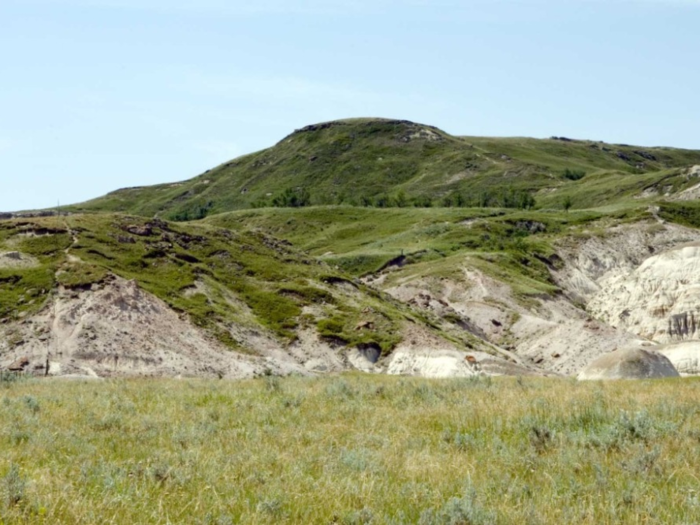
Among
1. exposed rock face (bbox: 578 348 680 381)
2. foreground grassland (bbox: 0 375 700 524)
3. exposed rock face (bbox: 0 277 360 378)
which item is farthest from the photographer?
exposed rock face (bbox: 0 277 360 378)

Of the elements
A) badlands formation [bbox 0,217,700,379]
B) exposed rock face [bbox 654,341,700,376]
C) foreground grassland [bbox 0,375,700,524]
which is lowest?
exposed rock face [bbox 654,341,700,376]

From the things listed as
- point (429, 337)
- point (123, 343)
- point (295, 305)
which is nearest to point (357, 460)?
point (123, 343)

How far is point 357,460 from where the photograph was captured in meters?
10.7

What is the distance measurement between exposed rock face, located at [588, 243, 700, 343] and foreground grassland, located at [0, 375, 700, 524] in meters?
91.9

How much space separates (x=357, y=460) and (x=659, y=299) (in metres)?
106

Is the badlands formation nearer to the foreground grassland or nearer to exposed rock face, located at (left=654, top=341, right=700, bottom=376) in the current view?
exposed rock face, located at (left=654, top=341, right=700, bottom=376)

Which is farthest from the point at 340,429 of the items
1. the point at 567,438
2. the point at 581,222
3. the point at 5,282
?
the point at 581,222

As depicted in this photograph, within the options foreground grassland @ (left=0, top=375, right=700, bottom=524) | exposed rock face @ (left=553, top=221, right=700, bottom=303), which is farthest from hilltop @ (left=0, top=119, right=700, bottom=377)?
foreground grassland @ (left=0, top=375, right=700, bottom=524)

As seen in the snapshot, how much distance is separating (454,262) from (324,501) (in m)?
115

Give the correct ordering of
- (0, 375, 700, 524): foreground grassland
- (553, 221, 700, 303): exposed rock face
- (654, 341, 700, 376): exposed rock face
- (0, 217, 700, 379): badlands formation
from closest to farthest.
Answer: (0, 375, 700, 524): foreground grassland → (0, 217, 700, 379): badlands formation → (654, 341, 700, 376): exposed rock face → (553, 221, 700, 303): exposed rock face

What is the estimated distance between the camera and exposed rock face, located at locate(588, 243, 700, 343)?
10150cm

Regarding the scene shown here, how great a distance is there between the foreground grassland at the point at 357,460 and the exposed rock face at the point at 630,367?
2980 cm

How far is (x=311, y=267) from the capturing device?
3654 inches

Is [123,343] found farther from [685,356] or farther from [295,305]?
[685,356]
